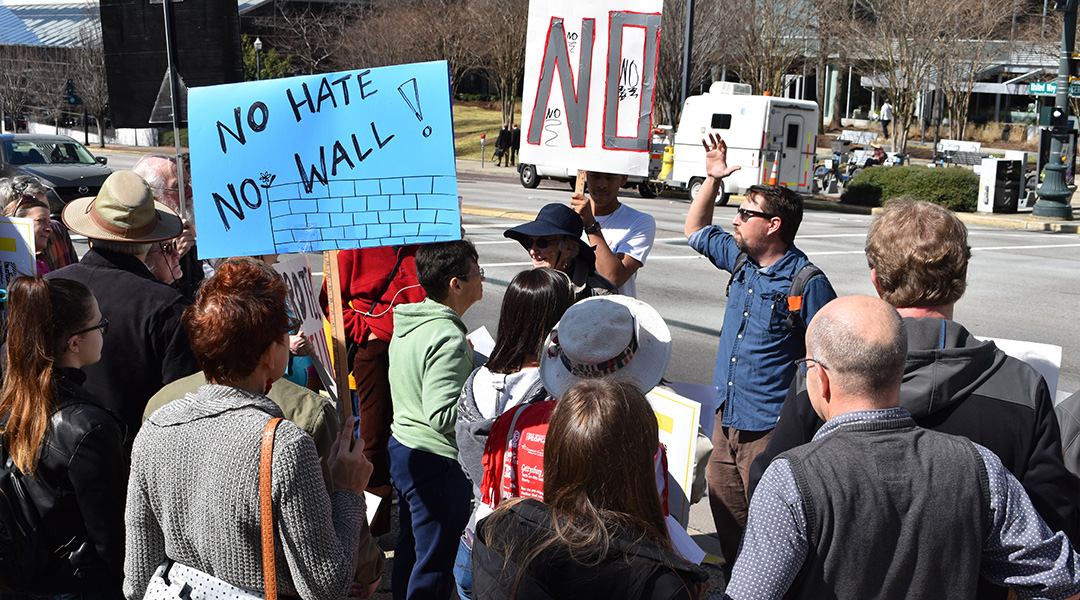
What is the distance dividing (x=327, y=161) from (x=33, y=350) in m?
1.18

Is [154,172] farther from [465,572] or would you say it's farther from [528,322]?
[465,572]

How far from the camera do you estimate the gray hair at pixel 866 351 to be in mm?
2178

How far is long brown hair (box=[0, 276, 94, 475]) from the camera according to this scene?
2594mm

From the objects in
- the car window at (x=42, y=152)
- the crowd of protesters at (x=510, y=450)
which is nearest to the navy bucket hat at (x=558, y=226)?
the crowd of protesters at (x=510, y=450)

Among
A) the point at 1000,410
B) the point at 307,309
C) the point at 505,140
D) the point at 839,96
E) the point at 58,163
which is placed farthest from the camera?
the point at 839,96

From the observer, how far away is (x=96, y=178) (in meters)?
18.7

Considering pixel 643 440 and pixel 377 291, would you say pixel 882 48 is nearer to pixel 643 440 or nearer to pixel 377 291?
pixel 377 291

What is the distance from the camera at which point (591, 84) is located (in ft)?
15.3

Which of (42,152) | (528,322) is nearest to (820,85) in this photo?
(42,152)

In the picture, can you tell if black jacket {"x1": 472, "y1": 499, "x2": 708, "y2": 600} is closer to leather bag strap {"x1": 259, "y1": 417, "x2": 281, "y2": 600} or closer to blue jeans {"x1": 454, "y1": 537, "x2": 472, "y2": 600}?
leather bag strap {"x1": 259, "y1": 417, "x2": 281, "y2": 600}

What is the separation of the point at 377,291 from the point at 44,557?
2.39 meters

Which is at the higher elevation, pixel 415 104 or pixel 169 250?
pixel 415 104

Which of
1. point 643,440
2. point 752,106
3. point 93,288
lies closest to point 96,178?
point 752,106

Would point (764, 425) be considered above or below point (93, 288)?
below
